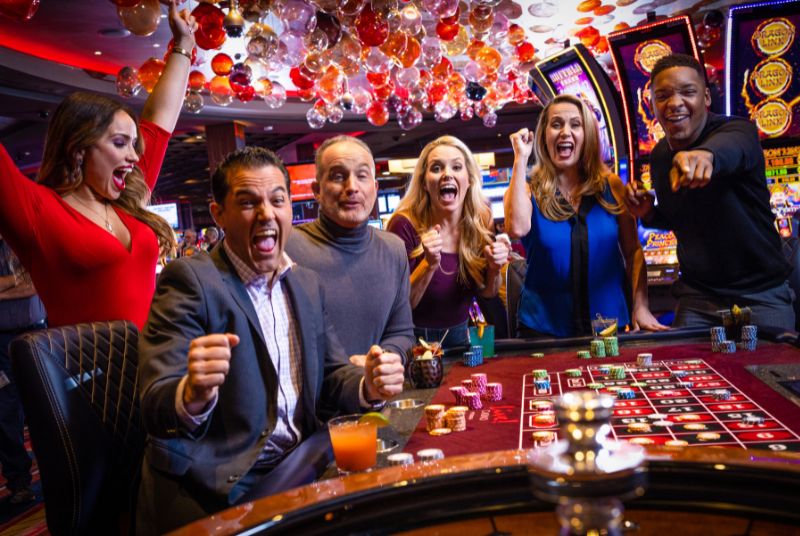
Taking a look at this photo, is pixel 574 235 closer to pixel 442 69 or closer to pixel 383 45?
pixel 383 45

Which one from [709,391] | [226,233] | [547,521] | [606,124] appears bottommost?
[709,391]

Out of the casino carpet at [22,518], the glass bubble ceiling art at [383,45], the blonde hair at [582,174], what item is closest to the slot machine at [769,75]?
the glass bubble ceiling art at [383,45]

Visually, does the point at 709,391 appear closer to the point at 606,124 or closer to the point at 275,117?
the point at 606,124

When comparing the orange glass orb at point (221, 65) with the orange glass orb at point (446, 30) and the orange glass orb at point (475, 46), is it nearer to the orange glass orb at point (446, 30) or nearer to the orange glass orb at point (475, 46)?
the orange glass orb at point (446, 30)

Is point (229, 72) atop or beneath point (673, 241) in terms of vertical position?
atop

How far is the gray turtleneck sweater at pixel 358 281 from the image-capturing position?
236 centimetres

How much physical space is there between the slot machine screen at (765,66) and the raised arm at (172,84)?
3.33m

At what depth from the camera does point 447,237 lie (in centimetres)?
294

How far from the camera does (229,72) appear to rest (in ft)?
17.5

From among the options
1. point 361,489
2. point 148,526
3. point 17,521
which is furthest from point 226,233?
point 17,521

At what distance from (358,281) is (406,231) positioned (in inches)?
25.1

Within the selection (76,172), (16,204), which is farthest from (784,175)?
(16,204)

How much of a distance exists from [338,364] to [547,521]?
4.23ft

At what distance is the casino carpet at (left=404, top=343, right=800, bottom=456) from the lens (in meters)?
1.42
